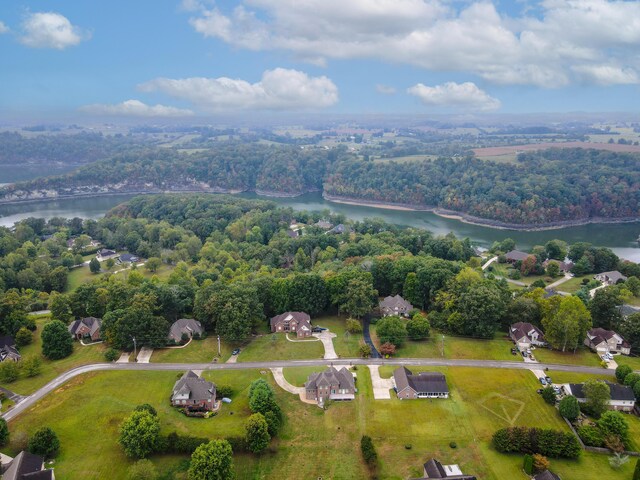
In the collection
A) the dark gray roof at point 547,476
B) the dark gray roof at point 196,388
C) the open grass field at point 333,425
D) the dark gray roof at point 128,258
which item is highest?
the dark gray roof at point 196,388

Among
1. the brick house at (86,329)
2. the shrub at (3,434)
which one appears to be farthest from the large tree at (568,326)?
the shrub at (3,434)

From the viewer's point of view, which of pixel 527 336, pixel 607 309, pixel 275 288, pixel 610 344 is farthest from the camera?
pixel 275 288

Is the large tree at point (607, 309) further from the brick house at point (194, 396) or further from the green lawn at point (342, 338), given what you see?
the brick house at point (194, 396)

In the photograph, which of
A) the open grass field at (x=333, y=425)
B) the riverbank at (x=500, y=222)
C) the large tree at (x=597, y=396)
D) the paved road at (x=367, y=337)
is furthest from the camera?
the riverbank at (x=500, y=222)

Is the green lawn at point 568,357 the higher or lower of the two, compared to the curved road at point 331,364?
higher

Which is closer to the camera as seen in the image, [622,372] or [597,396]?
Result: [597,396]

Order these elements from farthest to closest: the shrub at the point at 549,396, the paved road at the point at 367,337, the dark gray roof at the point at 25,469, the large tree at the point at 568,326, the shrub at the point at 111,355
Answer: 1. the paved road at the point at 367,337
2. the large tree at the point at 568,326
3. the shrub at the point at 111,355
4. the shrub at the point at 549,396
5. the dark gray roof at the point at 25,469

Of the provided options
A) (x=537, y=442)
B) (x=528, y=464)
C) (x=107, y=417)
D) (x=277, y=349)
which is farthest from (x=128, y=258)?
(x=528, y=464)

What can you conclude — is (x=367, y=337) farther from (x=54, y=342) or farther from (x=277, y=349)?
(x=54, y=342)

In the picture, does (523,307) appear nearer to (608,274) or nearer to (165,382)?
(608,274)
